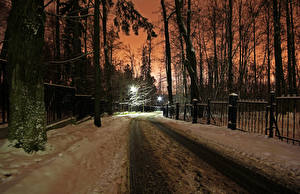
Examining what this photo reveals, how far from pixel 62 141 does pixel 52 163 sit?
63.3 inches

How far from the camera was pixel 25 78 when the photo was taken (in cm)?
323

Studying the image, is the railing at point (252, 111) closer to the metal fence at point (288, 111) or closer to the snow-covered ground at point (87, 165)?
the metal fence at point (288, 111)

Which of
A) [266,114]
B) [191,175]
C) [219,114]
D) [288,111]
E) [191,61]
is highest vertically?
[191,61]

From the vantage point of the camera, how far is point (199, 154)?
3.92 m

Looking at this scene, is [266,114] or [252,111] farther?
[252,111]

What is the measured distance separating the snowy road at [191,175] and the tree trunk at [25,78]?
7.41 ft

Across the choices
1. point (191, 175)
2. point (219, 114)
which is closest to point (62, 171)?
point (191, 175)

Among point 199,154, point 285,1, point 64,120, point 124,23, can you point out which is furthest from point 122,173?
point 285,1

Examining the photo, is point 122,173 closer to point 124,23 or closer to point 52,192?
point 52,192

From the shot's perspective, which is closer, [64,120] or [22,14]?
[22,14]

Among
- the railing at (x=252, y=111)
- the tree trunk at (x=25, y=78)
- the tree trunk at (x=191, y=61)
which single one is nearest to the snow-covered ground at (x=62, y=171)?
the tree trunk at (x=25, y=78)

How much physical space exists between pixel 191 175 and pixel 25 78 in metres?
3.82

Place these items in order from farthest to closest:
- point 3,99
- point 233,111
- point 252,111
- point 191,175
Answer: point 233,111 → point 252,111 → point 3,99 → point 191,175

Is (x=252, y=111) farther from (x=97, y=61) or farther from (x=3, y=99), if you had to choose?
(x=3, y=99)
